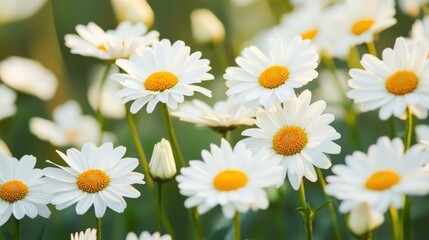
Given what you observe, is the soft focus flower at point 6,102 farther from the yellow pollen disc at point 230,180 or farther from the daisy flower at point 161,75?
the yellow pollen disc at point 230,180

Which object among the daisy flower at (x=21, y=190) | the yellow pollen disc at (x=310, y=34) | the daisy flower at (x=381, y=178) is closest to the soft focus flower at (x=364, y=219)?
the daisy flower at (x=381, y=178)

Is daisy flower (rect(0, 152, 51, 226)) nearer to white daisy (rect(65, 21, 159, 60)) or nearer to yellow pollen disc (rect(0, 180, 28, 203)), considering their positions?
yellow pollen disc (rect(0, 180, 28, 203))

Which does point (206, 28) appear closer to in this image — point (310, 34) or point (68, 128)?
point (310, 34)

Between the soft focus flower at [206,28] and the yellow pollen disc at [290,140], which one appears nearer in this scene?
the yellow pollen disc at [290,140]

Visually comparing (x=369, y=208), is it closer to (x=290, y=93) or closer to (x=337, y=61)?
(x=290, y=93)

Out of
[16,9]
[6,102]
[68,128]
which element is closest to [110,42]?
[6,102]

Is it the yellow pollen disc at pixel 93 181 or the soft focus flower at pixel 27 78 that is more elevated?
the soft focus flower at pixel 27 78
